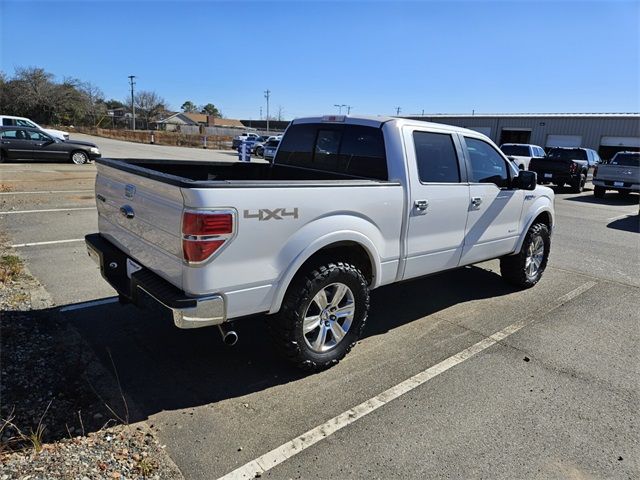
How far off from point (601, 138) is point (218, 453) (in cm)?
4638

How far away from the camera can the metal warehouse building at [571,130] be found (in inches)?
1545

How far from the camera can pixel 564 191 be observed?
68.4 feet

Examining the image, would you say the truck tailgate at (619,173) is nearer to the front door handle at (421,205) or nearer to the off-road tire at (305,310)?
the front door handle at (421,205)

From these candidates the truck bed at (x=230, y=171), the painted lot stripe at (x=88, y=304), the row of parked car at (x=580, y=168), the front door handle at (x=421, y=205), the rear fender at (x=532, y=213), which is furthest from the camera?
the row of parked car at (x=580, y=168)

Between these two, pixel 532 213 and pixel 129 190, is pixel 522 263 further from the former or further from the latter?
pixel 129 190

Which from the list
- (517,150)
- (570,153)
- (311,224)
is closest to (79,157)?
(311,224)

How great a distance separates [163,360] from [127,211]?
121cm

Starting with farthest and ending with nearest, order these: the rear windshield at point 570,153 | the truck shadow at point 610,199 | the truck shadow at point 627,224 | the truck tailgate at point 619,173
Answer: the rear windshield at point 570,153, the truck tailgate at point 619,173, the truck shadow at point 610,199, the truck shadow at point 627,224

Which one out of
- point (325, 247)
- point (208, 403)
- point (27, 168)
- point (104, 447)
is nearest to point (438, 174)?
point (325, 247)

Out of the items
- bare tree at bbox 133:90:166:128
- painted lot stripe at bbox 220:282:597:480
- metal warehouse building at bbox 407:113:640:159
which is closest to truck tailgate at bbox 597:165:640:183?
painted lot stripe at bbox 220:282:597:480

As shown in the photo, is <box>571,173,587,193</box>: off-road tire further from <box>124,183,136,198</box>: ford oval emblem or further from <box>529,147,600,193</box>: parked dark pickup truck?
<box>124,183,136,198</box>: ford oval emblem

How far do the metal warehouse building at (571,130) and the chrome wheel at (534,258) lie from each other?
1587 inches

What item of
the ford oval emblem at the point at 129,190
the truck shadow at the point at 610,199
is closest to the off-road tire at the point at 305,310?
the ford oval emblem at the point at 129,190

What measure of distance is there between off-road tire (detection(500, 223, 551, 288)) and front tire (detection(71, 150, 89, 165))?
1828 centimetres
